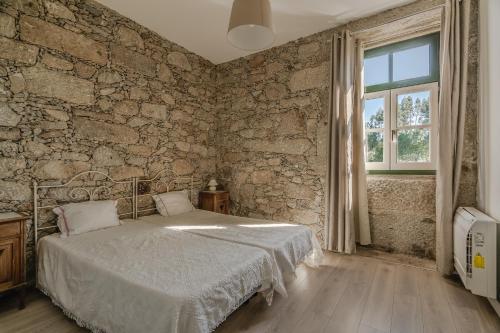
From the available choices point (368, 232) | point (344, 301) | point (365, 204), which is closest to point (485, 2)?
point (365, 204)

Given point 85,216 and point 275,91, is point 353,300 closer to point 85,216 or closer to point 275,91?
point 85,216

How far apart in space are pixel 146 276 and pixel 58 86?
2.22 meters

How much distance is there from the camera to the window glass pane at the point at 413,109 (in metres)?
2.92

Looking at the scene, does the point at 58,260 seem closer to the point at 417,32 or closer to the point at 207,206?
the point at 207,206

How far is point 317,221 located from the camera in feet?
10.7

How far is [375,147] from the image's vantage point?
10.7 feet

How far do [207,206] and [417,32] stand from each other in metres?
3.73

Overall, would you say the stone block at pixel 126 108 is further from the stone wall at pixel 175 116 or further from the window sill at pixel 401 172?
the window sill at pixel 401 172

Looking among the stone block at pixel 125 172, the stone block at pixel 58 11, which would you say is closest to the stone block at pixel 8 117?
the stone block at pixel 125 172

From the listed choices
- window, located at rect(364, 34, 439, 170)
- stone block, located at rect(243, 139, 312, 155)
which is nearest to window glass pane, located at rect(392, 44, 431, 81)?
window, located at rect(364, 34, 439, 170)

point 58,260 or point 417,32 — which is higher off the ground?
point 417,32

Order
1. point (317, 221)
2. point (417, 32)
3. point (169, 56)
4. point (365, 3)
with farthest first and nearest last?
point (169, 56), point (317, 221), point (417, 32), point (365, 3)

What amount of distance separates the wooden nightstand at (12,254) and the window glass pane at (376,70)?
410 centimetres

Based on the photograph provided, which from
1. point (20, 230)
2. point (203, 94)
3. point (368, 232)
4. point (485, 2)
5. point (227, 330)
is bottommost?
point (227, 330)
